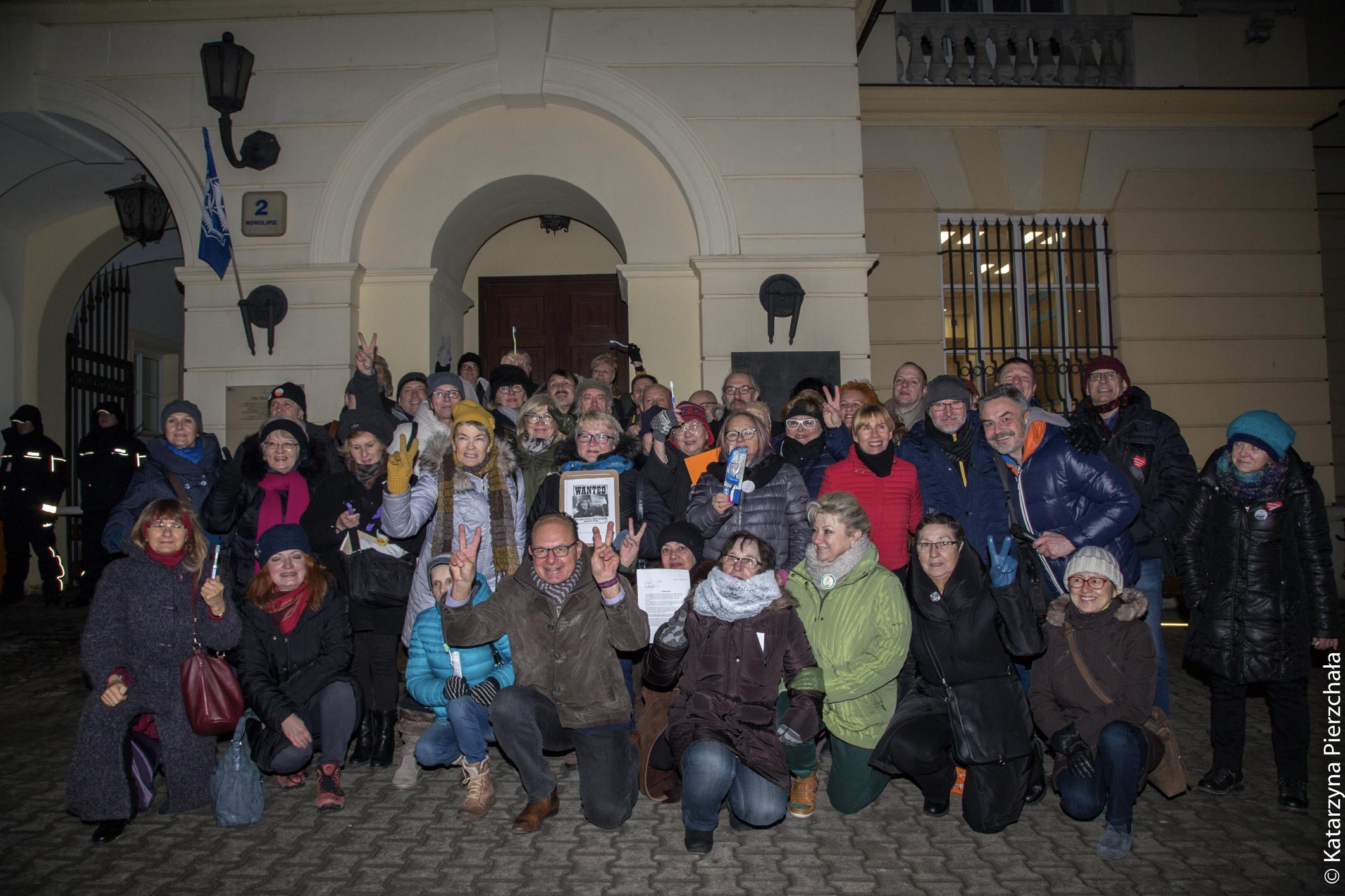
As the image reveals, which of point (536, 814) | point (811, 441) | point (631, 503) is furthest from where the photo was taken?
point (811, 441)

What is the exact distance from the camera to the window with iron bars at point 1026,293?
939cm

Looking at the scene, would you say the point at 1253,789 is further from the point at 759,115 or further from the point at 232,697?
the point at 759,115

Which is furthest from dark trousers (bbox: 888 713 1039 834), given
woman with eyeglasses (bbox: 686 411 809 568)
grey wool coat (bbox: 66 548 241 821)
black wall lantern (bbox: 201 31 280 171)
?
black wall lantern (bbox: 201 31 280 171)

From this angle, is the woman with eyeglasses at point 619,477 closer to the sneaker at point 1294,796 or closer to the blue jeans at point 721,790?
the blue jeans at point 721,790

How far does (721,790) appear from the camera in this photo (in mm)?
3660

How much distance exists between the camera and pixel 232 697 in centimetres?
405

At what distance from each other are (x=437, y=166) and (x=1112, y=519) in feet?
22.5

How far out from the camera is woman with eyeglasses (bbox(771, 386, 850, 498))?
512cm

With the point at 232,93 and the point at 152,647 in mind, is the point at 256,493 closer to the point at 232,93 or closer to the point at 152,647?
the point at 152,647

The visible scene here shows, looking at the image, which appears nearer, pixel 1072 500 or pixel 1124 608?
pixel 1124 608

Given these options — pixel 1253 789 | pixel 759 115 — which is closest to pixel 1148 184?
pixel 759 115

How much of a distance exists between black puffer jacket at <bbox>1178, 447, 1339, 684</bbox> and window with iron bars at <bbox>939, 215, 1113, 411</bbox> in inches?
207

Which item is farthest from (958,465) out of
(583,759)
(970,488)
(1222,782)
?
(583,759)

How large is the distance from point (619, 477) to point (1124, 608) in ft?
8.67
